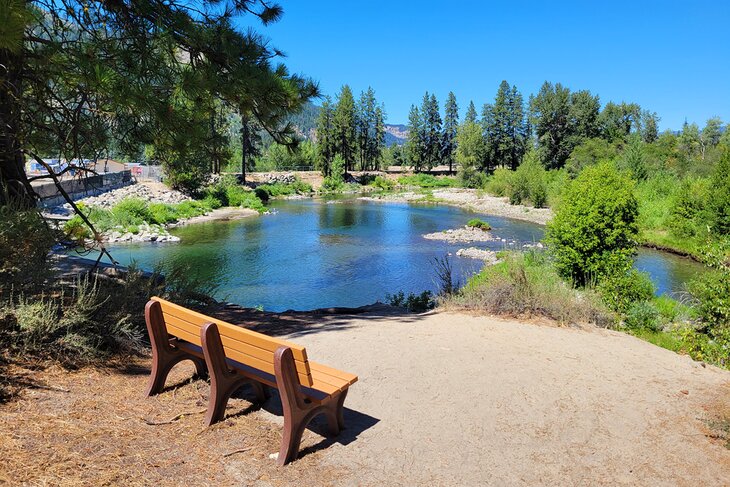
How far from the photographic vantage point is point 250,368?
3525 mm

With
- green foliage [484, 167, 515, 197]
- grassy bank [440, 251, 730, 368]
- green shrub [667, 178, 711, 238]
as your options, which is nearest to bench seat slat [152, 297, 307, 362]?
grassy bank [440, 251, 730, 368]

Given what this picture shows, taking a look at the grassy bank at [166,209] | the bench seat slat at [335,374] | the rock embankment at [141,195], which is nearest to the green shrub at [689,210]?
the bench seat slat at [335,374]

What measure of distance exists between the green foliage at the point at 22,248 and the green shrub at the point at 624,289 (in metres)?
9.95

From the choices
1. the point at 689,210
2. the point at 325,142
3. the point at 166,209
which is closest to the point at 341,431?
the point at 689,210

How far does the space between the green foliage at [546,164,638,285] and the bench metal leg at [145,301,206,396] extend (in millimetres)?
10291

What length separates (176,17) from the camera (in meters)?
5.27

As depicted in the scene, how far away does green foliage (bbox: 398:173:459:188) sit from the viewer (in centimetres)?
6652

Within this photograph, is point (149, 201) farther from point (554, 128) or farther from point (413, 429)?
point (554, 128)

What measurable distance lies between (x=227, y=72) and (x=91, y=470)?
4.26 meters

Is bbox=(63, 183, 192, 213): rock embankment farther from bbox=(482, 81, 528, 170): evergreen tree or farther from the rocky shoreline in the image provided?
bbox=(482, 81, 528, 170): evergreen tree

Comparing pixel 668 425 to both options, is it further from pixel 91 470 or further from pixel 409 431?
pixel 91 470

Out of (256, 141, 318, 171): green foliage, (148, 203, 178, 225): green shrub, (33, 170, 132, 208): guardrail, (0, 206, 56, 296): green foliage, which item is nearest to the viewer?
(0, 206, 56, 296): green foliage

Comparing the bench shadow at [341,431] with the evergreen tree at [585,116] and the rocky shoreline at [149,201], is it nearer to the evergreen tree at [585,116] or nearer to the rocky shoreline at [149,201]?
the rocky shoreline at [149,201]

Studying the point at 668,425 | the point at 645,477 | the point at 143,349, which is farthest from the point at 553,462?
the point at 143,349
